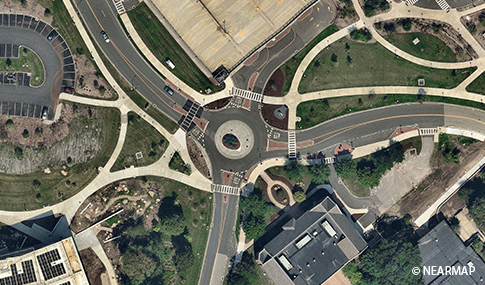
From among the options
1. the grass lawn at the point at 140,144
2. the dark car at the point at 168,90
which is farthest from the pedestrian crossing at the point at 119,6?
the grass lawn at the point at 140,144

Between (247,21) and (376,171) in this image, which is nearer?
(247,21)

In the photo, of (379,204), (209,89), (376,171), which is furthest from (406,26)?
(209,89)

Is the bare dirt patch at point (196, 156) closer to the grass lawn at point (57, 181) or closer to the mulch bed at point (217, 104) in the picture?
the mulch bed at point (217, 104)

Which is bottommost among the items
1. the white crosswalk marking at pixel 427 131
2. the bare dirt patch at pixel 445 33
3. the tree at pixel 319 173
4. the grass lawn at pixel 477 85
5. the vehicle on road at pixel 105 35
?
the white crosswalk marking at pixel 427 131

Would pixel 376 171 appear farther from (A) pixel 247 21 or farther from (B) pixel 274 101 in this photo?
(A) pixel 247 21

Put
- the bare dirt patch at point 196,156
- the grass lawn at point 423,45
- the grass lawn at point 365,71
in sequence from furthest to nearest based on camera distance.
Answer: the grass lawn at point 423,45
the grass lawn at point 365,71
the bare dirt patch at point 196,156

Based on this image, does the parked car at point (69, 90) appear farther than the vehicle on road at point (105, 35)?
No
